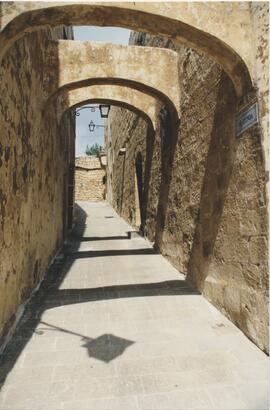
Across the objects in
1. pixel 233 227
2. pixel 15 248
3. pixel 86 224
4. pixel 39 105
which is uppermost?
pixel 39 105

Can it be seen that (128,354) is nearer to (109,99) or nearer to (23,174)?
(23,174)

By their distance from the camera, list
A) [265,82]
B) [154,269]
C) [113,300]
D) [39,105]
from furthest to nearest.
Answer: [154,269] < [39,105] < [113,300] < [265,82]

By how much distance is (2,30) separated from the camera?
2.40 meters

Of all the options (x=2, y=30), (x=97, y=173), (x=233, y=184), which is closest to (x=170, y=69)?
(x=233, y=184)

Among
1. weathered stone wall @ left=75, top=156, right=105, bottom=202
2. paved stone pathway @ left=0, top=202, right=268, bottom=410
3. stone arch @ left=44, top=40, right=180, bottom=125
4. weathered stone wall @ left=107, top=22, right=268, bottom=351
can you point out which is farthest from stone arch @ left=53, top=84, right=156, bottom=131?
weathered stone wall @ left=75, top=156, right=105, bottom=202

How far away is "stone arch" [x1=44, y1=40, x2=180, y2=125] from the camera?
5.48 meters

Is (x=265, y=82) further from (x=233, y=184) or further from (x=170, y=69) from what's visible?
(x=170, y=69)

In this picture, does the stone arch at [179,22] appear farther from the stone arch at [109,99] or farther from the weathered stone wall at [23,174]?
the stone arch at [109,99]

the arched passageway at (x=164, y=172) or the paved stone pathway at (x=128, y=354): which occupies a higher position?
the arched passageway at (x=164, y=172)

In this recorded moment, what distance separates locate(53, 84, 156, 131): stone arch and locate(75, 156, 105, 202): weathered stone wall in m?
15.6

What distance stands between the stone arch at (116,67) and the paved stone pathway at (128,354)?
3.33 m

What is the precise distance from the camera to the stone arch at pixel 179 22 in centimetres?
257

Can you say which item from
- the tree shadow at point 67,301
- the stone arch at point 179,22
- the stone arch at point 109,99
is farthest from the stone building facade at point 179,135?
the stone arch at point 109,99

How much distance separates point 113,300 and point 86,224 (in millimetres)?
7658
